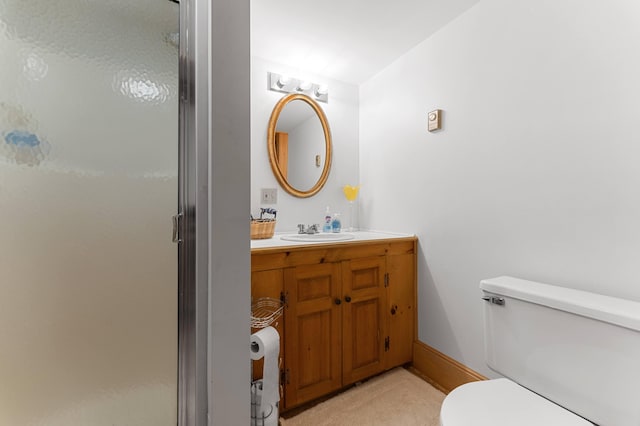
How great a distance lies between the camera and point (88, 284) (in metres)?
0.68

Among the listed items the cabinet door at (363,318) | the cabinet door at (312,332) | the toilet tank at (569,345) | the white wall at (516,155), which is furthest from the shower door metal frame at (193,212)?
the white wall at (516,155)

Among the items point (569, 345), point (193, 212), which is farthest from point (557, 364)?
point (193, 212)

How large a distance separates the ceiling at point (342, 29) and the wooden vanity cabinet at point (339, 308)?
52.5 inches

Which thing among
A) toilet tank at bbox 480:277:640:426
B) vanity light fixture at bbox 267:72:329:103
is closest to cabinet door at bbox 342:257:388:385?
toilet tank at bbox 480:277:640:426

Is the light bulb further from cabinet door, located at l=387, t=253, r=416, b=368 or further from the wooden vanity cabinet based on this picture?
cabinet door, located at l=387, t=253, r=416, b=368

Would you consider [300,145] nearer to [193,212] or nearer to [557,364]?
[193,212]

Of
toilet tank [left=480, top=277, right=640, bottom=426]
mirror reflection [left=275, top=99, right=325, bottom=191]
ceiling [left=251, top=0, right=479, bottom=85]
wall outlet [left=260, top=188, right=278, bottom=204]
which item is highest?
ceiling [left=251, top=0, right=479, bottom=85]

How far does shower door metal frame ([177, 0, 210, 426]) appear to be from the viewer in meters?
0.73

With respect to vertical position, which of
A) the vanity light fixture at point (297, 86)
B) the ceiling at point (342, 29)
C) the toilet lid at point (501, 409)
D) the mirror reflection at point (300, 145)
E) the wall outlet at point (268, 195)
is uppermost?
the ceiling at point (342, 29)

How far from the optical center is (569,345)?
0.96 metres

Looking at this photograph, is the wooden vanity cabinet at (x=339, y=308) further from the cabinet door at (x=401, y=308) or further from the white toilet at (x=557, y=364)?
the white toilet at (x=557, y=364)

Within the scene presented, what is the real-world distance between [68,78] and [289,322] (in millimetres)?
1270

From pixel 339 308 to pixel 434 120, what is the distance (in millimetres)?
1307

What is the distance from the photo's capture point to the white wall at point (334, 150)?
6.51ft
